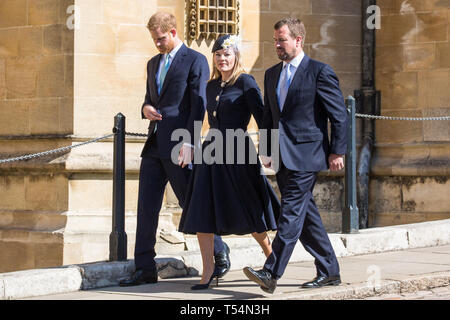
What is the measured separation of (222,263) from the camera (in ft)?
23.3

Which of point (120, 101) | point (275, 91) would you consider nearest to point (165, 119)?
point (275, 91)

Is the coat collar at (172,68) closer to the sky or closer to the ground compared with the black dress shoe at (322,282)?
closer to the sky

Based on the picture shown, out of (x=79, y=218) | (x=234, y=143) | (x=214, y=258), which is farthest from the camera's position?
(x=79, y=218)

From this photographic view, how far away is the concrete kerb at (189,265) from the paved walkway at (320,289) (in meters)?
0.03

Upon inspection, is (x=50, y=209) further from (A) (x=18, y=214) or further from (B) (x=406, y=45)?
(B) (x=406, y=45)

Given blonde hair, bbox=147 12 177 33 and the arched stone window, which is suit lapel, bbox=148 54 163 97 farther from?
the arched stone window

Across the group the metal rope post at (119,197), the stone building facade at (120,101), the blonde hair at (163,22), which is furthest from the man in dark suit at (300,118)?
the stone building facade at (120,101)

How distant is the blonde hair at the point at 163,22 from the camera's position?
22.9 feet

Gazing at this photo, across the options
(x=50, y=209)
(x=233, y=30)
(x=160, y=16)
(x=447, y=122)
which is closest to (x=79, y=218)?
(x=50, y=209)

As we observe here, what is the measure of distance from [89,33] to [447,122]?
3.94m

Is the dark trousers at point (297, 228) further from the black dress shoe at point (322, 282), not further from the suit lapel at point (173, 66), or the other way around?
the suit lapel at point (173, 66)

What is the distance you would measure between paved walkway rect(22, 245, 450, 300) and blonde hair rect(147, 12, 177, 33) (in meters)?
1.78

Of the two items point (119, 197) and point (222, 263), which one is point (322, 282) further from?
point (119, 197)

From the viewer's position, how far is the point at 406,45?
11195 mm
